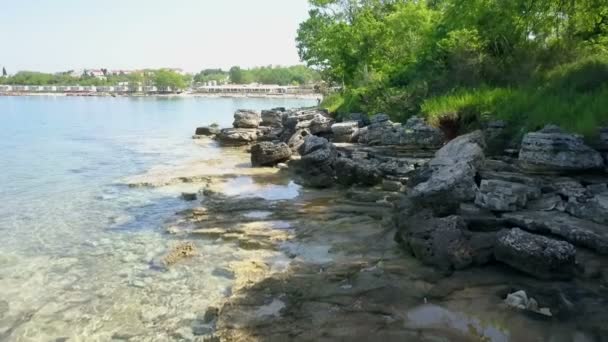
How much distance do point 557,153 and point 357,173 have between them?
4.89m

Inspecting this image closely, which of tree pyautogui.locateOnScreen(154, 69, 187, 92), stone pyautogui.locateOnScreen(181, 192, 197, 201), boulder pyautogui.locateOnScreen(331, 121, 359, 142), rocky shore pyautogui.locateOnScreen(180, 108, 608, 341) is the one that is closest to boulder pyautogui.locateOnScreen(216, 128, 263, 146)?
boulder pyautogui.locateOnScreen(331, 121, 359, 142)

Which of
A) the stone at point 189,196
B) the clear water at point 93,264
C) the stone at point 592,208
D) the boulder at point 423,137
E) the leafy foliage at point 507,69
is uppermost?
the leafy foliage at point 507,69

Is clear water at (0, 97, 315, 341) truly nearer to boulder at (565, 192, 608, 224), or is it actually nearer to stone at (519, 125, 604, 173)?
boulder at (565, 192, 608, 224)

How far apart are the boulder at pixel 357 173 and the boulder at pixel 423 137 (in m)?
2.79

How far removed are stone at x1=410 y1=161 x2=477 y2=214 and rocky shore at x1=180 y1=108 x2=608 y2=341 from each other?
0.08 ft

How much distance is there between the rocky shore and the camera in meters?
5.54

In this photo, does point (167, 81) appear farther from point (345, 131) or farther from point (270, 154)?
point (270, 154)

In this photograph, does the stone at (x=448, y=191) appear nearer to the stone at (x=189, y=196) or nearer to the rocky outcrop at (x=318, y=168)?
the rocky outcrop at (x=318, y=168)

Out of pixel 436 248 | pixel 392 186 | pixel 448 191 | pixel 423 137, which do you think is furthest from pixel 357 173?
pixel 436 248

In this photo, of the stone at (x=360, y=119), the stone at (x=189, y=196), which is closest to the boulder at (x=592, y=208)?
the stone at (x=189, y=196)

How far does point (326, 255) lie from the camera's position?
8133mm

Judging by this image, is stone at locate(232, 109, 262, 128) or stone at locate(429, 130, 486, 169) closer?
stone at locate(429, 130, 486, 169)

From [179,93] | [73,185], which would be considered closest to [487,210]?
[73,185]

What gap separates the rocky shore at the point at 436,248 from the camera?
5539 millimetres
